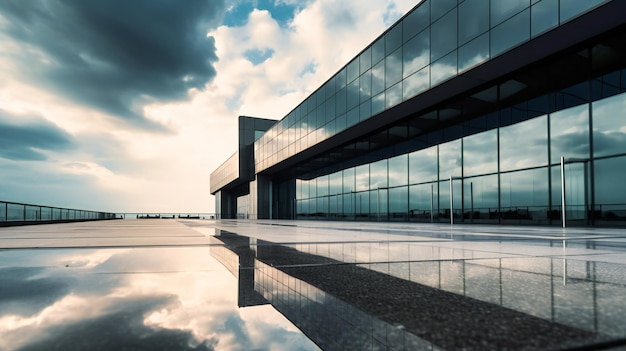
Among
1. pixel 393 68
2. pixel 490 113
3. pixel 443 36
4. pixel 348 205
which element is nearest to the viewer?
pixel 443 36

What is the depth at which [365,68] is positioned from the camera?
21.9m

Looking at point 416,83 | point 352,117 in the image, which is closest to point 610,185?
point 416,83

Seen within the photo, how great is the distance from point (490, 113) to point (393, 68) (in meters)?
5.60

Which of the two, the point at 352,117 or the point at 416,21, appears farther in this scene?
the point at 352,117

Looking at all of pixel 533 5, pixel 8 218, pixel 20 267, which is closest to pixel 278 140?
pixel 8 218

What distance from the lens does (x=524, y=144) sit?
637 inches

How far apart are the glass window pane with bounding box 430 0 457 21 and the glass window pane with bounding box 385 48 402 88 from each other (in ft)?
8.64

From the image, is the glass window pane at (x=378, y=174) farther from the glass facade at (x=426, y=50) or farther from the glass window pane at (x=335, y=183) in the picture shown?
the glass window pane at (x=335, y=183)

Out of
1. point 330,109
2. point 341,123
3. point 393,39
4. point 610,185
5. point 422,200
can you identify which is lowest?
point 422,200

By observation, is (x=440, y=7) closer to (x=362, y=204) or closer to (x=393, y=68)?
(x=393, y=68)

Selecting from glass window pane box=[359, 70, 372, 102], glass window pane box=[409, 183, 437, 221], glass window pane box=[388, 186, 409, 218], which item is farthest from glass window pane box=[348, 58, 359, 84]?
glass window pane box=[409, 183, 437, 221]

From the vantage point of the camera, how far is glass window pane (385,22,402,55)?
1895 centimetres

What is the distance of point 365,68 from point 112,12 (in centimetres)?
1824

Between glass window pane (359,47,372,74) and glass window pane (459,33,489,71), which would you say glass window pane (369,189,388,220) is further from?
glass window pane (459,33,489,71)
